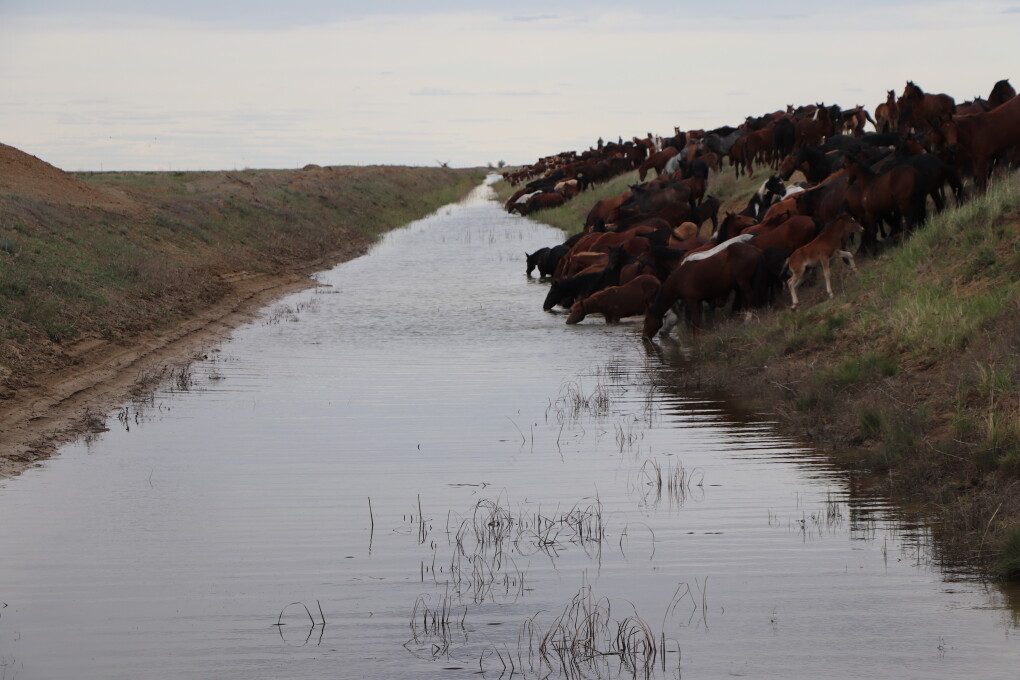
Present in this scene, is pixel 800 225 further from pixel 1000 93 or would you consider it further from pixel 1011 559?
pixel 1011 559

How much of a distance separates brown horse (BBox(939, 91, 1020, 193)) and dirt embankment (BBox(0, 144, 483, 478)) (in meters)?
10.5

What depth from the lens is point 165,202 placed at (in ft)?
110

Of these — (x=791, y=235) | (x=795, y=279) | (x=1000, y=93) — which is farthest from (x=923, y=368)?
(x=1000, y=93)

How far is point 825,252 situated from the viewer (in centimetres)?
1520

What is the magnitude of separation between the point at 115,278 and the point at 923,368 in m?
13.7

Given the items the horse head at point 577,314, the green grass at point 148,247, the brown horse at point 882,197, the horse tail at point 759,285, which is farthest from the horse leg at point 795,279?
the green grass at point 148,247

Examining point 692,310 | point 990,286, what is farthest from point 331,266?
point 990,286

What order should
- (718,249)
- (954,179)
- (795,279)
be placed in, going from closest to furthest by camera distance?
1. (795,279)
2. (954,179)
3. (718,249)

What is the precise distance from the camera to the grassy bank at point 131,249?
1567 centimetres

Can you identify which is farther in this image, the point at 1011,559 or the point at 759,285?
the point at 759,285

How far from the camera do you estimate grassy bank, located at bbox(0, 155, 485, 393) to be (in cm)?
1567

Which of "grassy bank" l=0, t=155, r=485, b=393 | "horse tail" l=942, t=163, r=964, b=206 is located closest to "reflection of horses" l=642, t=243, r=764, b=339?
"horse tail" l=942, t=163, r=964, b=206

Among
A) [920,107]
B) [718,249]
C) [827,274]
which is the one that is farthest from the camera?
[920,107]

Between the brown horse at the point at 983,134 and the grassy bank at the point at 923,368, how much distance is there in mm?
808
